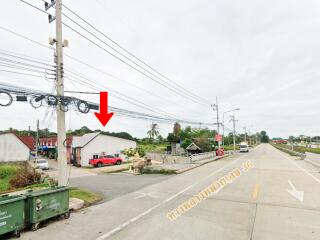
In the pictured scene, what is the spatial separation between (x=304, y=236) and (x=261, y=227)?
122 cm

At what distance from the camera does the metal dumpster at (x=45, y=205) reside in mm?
8422

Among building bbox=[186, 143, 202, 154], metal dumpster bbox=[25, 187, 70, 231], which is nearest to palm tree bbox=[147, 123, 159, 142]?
building bbox=[186, 143, 202, 154]

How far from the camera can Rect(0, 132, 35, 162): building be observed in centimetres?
4341

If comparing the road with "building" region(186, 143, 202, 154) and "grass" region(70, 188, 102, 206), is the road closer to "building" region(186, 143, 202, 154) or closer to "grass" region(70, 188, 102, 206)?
"grass" region(70, 188, 102, 206)

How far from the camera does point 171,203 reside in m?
11.8

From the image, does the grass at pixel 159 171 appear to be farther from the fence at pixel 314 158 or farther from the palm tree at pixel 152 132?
the palm tree at pixel 152 132

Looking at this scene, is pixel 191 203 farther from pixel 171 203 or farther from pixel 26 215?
pixel 26 215

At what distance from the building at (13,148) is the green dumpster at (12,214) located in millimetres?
41377

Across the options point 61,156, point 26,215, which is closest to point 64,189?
point 26,215

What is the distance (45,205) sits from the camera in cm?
885

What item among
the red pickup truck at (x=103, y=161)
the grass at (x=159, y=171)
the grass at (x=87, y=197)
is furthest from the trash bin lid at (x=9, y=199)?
the red pickup truck at (x=103, y=161)

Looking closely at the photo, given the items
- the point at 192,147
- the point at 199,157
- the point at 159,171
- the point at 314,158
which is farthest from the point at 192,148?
the point at 159,171

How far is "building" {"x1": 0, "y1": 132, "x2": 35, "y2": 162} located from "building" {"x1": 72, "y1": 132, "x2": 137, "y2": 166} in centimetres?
1002

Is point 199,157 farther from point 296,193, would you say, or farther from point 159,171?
point 296,193
